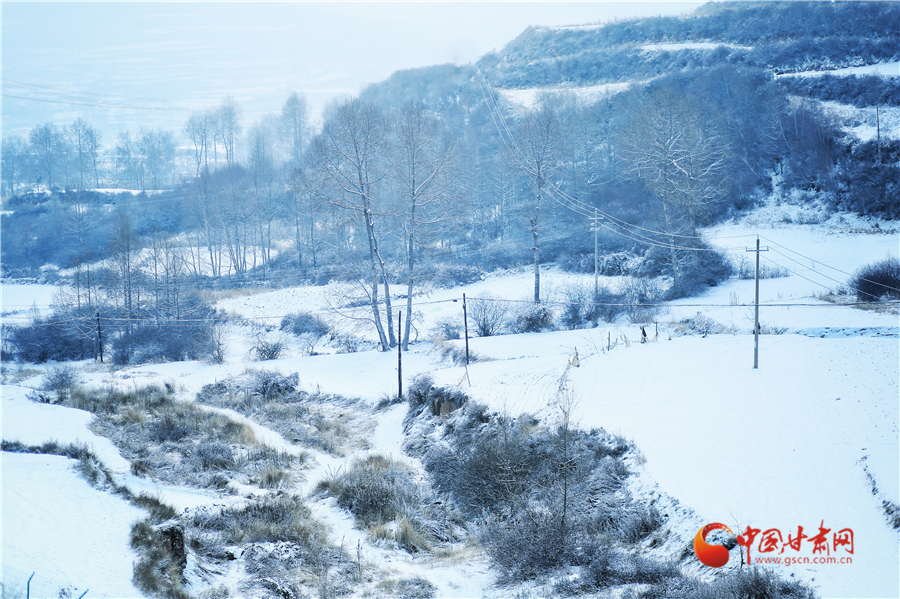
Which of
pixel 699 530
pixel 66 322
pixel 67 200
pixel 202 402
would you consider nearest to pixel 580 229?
pixel 202 402

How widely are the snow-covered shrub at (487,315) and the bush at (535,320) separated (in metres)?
1.37

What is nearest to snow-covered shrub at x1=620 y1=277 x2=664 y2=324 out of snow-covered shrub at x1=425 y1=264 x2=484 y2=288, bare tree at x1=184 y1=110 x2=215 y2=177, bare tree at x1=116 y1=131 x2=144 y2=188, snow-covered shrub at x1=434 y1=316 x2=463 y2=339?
snow-covered shrub at x1=434 y1=316 x2=463 y2=339

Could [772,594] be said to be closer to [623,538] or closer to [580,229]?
[623,538]

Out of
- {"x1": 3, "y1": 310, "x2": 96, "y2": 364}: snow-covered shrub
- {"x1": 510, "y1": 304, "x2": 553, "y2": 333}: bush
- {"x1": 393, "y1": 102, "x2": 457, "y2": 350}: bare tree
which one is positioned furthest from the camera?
{"x1": 3, "y1": 310, "x2": 96, "y2": 364}: snow-covered shrub

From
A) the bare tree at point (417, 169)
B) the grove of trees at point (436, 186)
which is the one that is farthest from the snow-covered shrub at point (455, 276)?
the bare tree at point (417, 169)

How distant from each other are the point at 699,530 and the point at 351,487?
282 inches

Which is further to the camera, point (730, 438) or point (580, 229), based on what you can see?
point (580, 229)

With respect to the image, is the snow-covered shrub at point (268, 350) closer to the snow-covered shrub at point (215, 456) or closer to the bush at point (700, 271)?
the snow-covered shrub at point (215, 456)

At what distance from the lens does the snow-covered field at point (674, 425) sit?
7.08m

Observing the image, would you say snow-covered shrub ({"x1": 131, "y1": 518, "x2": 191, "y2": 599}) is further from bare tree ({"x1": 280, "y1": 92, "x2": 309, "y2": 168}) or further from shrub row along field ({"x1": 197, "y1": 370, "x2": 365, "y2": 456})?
bare tree ({"x1": 280, "y1": 92, "x2": 309, "y2": 168})

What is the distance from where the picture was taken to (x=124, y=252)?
37.4m

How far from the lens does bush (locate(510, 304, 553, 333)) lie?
3117 cm

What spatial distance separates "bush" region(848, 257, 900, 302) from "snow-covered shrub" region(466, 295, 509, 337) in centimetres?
1773

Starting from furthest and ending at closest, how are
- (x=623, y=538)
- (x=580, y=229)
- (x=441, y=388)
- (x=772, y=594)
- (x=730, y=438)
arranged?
(x=580, y=229) → (x=441, y=388) → (x=730, y=438) → (x=623, y=538) → (x=772, y=594)
